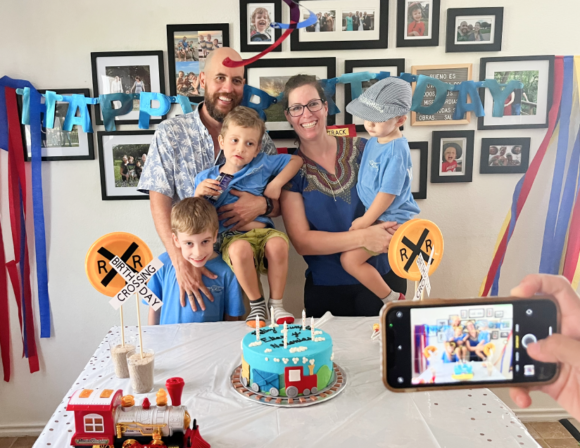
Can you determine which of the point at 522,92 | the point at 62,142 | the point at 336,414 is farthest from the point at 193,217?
the point at 522,92

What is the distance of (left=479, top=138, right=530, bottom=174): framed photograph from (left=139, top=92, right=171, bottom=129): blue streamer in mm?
1740

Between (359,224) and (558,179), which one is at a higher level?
(558,179)

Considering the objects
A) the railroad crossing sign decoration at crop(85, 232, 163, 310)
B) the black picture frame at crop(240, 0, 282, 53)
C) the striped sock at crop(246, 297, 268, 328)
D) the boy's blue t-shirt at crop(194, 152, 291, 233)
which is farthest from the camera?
the black picture frame at crop(240, 0, 282, 53)

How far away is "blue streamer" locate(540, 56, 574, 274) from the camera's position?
2.37 metres

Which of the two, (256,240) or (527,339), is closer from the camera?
(527,339)

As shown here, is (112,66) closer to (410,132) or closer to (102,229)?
(102,229)

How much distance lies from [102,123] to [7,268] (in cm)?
97

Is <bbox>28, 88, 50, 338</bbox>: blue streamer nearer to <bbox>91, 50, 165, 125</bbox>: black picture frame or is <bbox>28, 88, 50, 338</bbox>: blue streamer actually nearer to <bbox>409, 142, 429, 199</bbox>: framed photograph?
<bbox>91, 50, 165, 125</bbox>: black picture frame

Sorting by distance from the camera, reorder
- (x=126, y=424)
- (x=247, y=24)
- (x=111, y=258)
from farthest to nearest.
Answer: (x=247, y=24), (x=111, y=258), (x=126, y=424)

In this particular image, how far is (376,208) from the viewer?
2096mm

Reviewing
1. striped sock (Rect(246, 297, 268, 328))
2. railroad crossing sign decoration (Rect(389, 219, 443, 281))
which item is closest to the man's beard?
striped sock (Rect(246, 297, 268, 328))

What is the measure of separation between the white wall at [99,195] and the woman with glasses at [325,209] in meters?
0.22

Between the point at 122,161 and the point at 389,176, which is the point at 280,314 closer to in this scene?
the point at 389,176

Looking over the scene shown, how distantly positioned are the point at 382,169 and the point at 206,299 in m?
1.03
